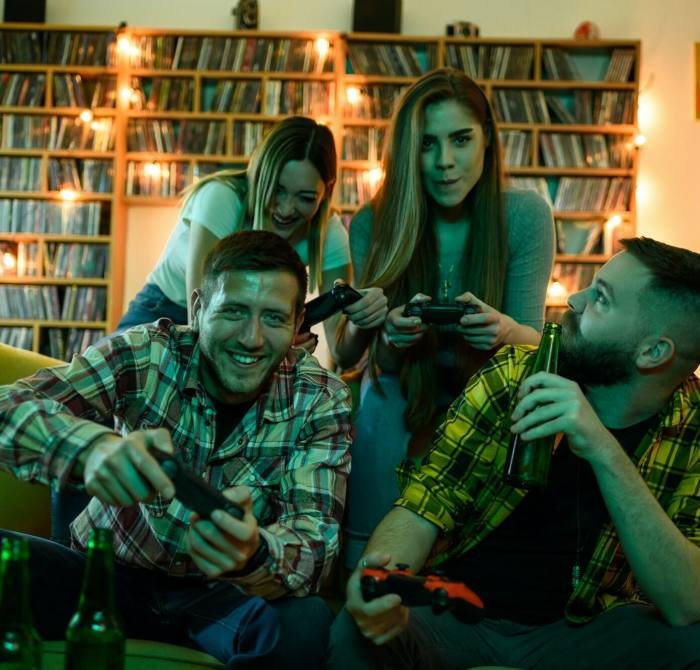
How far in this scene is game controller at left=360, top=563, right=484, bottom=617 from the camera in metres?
→ 1.15

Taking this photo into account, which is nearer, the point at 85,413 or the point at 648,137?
the point at 85,413

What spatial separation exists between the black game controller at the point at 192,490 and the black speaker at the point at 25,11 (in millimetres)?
5273

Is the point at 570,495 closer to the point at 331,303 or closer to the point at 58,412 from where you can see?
the point at 331,303

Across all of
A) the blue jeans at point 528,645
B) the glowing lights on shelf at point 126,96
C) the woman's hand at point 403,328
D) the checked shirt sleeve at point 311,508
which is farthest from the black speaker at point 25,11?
the blue jeans at point 528,645

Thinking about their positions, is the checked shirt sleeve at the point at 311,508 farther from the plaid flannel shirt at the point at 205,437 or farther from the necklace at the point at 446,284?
the necklace at the point at 446,284

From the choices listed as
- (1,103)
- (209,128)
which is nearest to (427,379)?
(209,128)

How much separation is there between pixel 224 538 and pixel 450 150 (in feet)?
4.09

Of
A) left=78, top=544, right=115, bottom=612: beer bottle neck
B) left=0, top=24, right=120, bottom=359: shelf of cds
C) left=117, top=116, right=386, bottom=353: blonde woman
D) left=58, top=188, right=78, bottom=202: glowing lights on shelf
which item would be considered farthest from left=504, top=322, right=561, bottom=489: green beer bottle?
left=58, top=188, right=78, bottom=202: glowing lights on shelf

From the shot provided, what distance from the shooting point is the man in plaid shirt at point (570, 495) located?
154 cm

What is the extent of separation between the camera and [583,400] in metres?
1.46

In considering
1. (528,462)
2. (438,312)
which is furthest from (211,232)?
(528,462)

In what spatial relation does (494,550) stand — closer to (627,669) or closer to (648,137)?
(627,669)

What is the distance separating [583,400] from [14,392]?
869 millimetres

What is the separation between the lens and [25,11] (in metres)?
5.76
